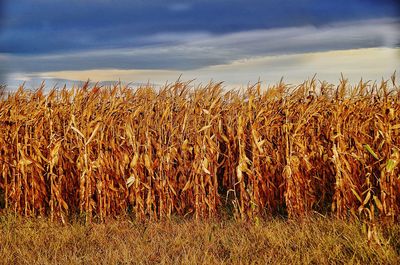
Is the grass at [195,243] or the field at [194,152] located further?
the field at [194,152]

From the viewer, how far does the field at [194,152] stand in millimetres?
6871

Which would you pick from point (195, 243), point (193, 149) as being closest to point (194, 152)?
point (193, 149)

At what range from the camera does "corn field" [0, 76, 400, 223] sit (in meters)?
6.89

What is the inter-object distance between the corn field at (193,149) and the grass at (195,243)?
394 millimetres

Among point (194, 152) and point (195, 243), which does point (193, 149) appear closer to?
point (194, 152)

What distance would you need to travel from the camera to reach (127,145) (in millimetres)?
7113

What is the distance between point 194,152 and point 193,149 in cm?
19

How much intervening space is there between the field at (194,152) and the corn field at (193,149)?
2 centimetres

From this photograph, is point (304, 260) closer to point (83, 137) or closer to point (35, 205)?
point (83, 137)

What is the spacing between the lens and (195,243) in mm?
5691

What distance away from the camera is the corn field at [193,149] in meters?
6.89

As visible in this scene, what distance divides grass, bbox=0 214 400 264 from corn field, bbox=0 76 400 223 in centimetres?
39

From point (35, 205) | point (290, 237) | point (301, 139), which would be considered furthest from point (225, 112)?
point (35, 205)

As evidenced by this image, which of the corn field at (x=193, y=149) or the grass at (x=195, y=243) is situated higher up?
the corn field at (x=193, y=149)
